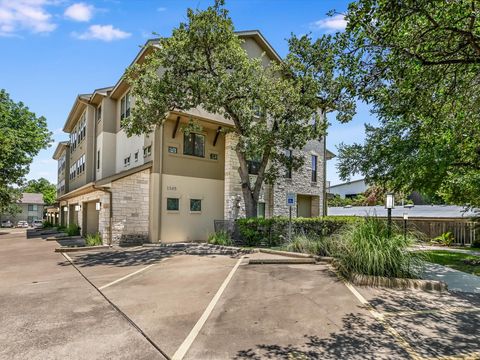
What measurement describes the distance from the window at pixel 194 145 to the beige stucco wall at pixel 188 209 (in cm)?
157

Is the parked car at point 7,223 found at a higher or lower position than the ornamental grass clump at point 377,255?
lower

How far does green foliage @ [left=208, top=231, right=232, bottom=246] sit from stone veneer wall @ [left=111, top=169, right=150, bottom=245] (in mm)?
3487

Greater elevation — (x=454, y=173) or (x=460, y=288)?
(x=454, y=173)

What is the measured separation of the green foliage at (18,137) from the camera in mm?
27328

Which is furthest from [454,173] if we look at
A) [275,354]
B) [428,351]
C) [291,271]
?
[275,354]

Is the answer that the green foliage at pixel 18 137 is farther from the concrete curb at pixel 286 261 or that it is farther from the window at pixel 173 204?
the concrete curb at pixel 286 261

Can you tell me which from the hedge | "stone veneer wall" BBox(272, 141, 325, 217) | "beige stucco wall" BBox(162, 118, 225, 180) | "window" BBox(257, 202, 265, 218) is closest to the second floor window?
"beige stucco wall" BBox(162, 118, 225, 180)

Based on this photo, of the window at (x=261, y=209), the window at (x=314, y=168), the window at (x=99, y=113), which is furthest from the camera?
the window at (x=314, y=168)

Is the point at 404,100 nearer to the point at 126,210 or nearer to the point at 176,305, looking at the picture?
the point at 176,305

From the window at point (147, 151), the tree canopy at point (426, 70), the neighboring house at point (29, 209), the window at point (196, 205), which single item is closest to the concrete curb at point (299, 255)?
the tree canopy at point (426, 70)

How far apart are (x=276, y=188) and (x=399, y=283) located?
14480 mm

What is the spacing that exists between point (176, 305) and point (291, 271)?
424cm

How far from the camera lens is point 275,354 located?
13.9 feet

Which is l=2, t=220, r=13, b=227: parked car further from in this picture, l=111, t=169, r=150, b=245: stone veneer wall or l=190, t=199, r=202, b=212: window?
l=190, t=199, r=202, b=212: window
